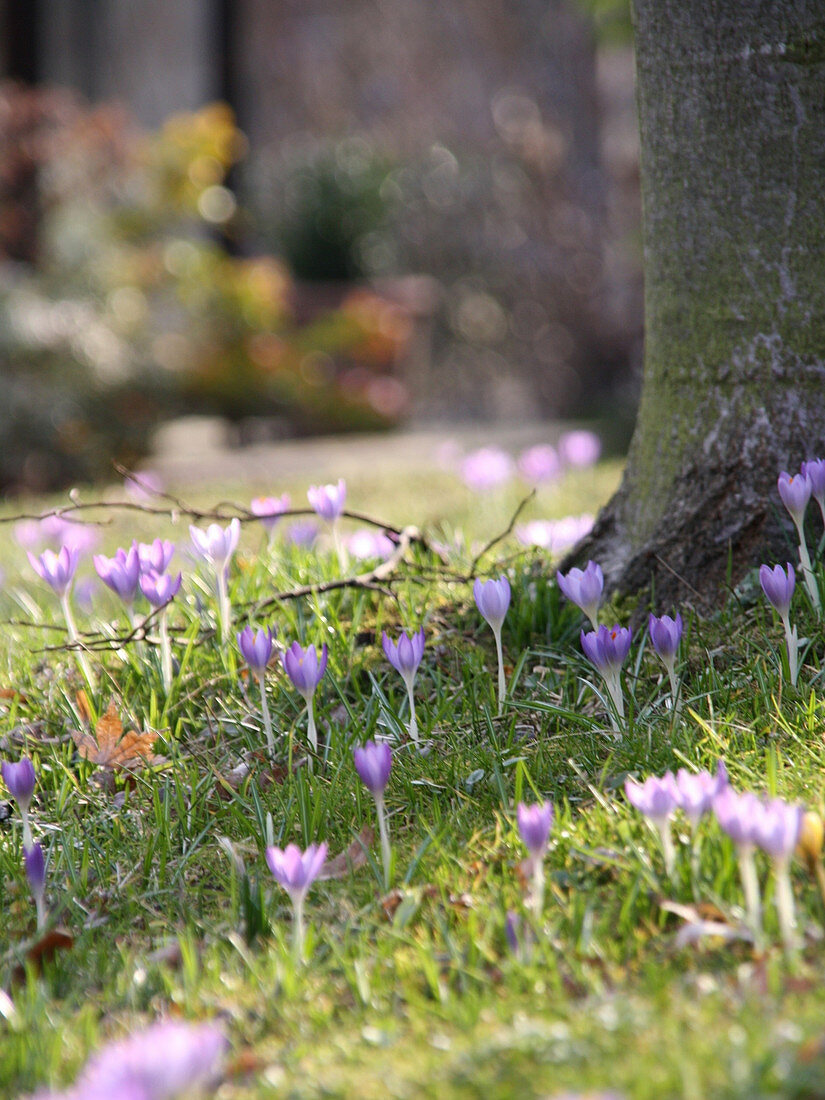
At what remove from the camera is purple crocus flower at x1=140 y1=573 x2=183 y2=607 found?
2350mm

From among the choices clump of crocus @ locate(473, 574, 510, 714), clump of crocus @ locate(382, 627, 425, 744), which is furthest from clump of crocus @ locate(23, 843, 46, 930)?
clump of crocus @ locate(473, 574, 510, 714)

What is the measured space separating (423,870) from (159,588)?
2.89 feet

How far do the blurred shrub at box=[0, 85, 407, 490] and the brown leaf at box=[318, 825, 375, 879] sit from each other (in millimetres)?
4998

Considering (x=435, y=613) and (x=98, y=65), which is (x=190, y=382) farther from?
(x=98, y=65)

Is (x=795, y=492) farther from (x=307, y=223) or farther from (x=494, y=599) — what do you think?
(x=307, y=223)

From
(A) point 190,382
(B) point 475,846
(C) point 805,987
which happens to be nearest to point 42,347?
(A) point 190,382

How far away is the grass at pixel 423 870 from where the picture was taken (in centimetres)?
135

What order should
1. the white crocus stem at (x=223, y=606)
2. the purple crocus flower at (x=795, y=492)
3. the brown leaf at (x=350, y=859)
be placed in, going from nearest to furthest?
the brown leaf at (x=350, y=859) → the purple crocus flower at (x=795, y=492) → the white crocus stem at (x=223, y=606)

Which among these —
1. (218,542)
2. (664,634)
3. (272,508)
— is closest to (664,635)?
(664,634)

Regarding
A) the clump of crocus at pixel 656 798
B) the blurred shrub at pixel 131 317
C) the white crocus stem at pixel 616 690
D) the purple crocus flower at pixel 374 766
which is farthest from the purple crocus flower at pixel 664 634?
the blurred shrub at pixel 131 317

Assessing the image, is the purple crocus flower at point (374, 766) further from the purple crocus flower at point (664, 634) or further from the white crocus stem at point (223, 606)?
the white crocus stem at point (223, 606)

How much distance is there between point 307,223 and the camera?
10.3 metres

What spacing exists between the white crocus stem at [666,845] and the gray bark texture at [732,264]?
1029 millimetres

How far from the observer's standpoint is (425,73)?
36.1 feet
